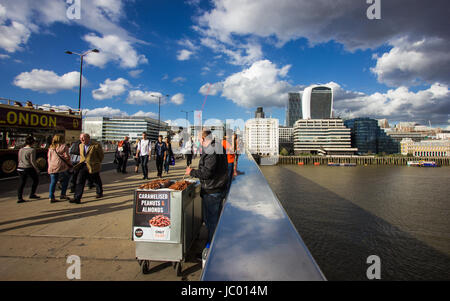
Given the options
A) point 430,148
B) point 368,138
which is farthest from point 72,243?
point 368,138

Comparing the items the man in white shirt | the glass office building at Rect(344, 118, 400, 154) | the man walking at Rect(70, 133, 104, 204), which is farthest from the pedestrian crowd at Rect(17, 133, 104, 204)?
the glass office building at Rect(344, 118, 400, 154)

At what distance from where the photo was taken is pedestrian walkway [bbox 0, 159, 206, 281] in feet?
9.41

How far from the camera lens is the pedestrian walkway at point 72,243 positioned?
2867mm

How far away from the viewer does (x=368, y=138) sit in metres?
153

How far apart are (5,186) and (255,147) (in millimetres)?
150177

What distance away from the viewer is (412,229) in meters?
13.5

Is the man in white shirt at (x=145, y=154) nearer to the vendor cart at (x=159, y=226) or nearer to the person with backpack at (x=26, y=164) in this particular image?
the person with backpack at (x=26, y=164)

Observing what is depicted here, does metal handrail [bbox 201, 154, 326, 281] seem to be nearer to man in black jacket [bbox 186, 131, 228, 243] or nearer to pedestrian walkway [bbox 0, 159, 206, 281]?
man in black jacket [bbox 186, 131, 228, 243]

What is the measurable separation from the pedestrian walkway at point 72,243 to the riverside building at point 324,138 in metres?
133

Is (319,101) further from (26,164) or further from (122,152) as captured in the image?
(26,164)

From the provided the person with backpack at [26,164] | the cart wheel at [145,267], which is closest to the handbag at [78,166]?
the person with backpack at [26,164]

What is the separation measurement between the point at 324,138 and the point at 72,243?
141442mm

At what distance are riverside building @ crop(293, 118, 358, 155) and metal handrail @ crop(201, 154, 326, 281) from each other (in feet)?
440
